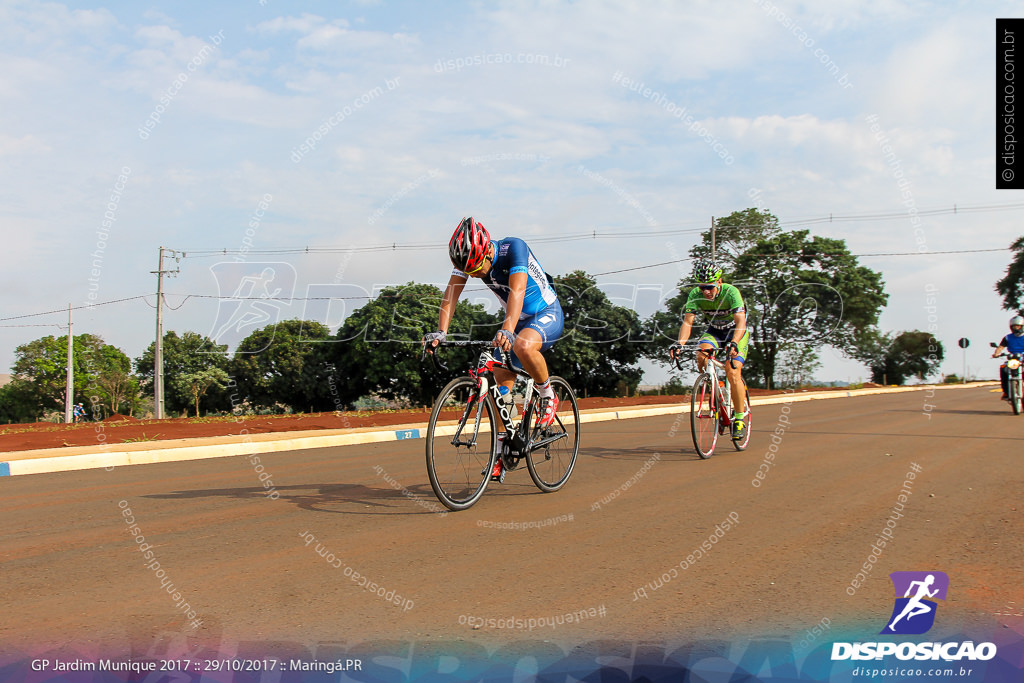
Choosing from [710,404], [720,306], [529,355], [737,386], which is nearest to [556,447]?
[529,355]

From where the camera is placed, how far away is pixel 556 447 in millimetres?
6672

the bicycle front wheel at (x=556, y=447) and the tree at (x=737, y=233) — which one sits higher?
the tree at (x=737, y=233)

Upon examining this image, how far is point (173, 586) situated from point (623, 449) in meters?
6.98

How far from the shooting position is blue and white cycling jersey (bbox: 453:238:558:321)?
5.73m

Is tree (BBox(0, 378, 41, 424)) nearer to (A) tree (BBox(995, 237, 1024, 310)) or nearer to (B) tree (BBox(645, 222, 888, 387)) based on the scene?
(B) tree (BBox(645, 222, 888, 387))

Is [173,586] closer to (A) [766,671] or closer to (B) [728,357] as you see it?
(A) [766,671]

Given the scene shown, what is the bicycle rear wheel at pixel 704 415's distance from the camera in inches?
336

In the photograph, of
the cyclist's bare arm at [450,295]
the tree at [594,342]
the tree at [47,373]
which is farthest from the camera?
the tree at [47,373]

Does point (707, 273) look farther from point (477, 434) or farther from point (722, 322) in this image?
point (477, 434)

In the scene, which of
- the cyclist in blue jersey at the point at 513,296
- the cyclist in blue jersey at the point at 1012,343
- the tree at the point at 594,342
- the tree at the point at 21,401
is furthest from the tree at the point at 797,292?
the tree at the point at 21,401

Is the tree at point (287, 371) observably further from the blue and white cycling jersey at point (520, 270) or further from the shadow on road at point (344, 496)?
the blue and white cycling jersey at point (520, 270)

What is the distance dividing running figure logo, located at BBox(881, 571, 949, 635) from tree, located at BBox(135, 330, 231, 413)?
2557 inches

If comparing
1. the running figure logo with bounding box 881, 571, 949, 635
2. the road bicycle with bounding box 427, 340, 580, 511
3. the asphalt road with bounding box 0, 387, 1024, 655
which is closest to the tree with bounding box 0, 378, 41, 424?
the asphalt road with bounding box 0, 387, 1024, 655

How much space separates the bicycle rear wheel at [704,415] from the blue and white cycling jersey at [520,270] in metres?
3.04
